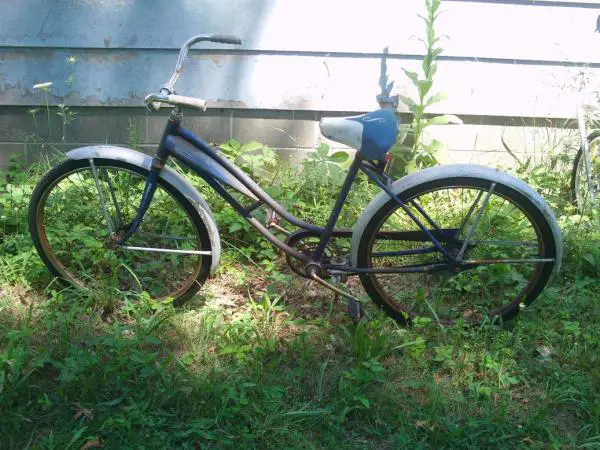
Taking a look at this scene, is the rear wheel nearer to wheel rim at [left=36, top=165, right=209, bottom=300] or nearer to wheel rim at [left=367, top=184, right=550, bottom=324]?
wheel rim at [left=36, top=165, right=209, bottom=300]

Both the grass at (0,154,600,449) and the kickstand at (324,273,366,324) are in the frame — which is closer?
the grass at (0,154,600,449)

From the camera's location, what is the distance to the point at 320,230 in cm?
285

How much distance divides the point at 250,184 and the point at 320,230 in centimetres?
37

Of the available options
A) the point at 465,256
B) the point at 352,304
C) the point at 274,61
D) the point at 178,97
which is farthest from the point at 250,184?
the point at 274,61

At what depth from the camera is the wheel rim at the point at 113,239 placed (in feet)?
10.1

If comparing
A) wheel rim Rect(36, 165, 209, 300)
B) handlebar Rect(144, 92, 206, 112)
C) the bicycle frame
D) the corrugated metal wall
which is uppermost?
the corrugated metal wall

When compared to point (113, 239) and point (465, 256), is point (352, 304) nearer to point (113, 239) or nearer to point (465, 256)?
point (465, 256)

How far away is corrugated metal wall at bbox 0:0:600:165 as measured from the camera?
384 cm

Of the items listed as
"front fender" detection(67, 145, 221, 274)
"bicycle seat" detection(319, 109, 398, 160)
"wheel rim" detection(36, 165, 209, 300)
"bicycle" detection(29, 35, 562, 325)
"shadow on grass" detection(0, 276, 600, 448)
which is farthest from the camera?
"wheel rim" detection(36, 165, 209, 300)

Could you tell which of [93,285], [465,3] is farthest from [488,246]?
[93,285]

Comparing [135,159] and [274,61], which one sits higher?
[274,61]

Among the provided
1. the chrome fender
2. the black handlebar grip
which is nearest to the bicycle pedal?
the chrome fender

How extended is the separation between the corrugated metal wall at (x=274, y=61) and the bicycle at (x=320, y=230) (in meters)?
0.81

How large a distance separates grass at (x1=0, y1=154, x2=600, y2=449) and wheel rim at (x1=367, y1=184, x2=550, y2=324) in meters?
0.14
